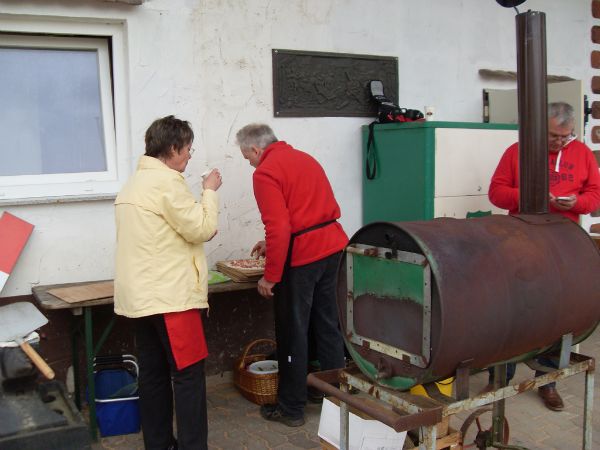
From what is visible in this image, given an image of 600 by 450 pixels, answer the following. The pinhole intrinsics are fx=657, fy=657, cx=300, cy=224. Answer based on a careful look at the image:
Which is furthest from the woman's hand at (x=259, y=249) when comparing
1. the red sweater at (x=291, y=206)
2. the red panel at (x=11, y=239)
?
the red panel at (x=11, y=239)

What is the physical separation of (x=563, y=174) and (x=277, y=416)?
239 cm

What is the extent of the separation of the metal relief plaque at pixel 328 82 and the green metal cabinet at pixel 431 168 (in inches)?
10.7

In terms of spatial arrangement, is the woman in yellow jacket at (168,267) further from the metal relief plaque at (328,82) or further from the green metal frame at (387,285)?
the metal relief plaque at (328,82)

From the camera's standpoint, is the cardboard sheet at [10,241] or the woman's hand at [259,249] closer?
the cardboard sheet at [10,241]

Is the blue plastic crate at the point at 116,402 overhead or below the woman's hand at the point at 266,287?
below

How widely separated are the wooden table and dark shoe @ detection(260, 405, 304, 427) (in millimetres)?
813

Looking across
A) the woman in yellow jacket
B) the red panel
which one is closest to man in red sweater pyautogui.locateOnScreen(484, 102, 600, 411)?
the woman in yellow jacket

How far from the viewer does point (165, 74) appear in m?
4.44

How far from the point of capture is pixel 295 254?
3969 mm

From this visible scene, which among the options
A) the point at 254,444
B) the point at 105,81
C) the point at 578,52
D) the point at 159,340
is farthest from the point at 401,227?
the point at 578,52

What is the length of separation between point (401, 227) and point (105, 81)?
9.26 ft

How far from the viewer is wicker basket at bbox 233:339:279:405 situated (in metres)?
4.43

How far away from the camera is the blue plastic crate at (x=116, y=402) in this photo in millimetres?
4000

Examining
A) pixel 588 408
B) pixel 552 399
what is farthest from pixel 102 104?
pixel 552 399
